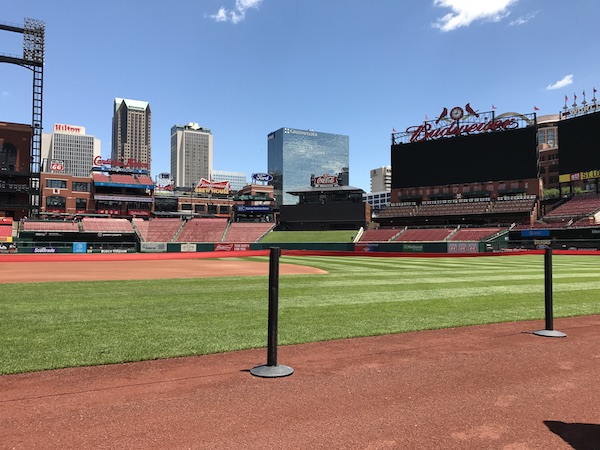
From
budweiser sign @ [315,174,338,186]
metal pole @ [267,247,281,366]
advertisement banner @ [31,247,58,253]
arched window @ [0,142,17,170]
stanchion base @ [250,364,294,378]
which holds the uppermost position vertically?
arched window @ [0,142,17,170]

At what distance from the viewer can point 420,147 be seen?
72.0 m

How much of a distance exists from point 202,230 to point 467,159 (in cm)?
4769

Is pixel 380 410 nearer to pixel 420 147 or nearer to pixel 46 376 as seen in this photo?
pixel 46 376

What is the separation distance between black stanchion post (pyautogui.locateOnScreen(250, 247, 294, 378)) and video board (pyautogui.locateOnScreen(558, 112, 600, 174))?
67.1 metres

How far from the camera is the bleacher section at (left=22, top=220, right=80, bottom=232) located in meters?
62.0

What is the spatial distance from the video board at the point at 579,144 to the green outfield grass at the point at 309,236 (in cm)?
3331

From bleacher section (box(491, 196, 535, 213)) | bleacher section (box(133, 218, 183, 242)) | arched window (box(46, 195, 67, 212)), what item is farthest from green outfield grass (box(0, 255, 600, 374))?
arched window (box(46, 195, 67, 212))

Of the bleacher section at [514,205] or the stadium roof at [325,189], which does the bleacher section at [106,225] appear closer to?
the stadium roof at [325,189]

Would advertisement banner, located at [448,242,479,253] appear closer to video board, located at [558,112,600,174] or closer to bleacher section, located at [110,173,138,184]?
video board, located at [558,112,600,174]

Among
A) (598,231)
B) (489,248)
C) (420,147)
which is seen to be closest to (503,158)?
(420,147)

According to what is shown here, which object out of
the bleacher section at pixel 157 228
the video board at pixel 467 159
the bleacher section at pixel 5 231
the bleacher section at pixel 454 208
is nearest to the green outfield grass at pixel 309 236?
the bleacher section at pixel 454 208

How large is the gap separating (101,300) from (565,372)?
10.6 m

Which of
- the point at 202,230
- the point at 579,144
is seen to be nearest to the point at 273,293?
the point at 579,144

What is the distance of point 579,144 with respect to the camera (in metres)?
59.1
